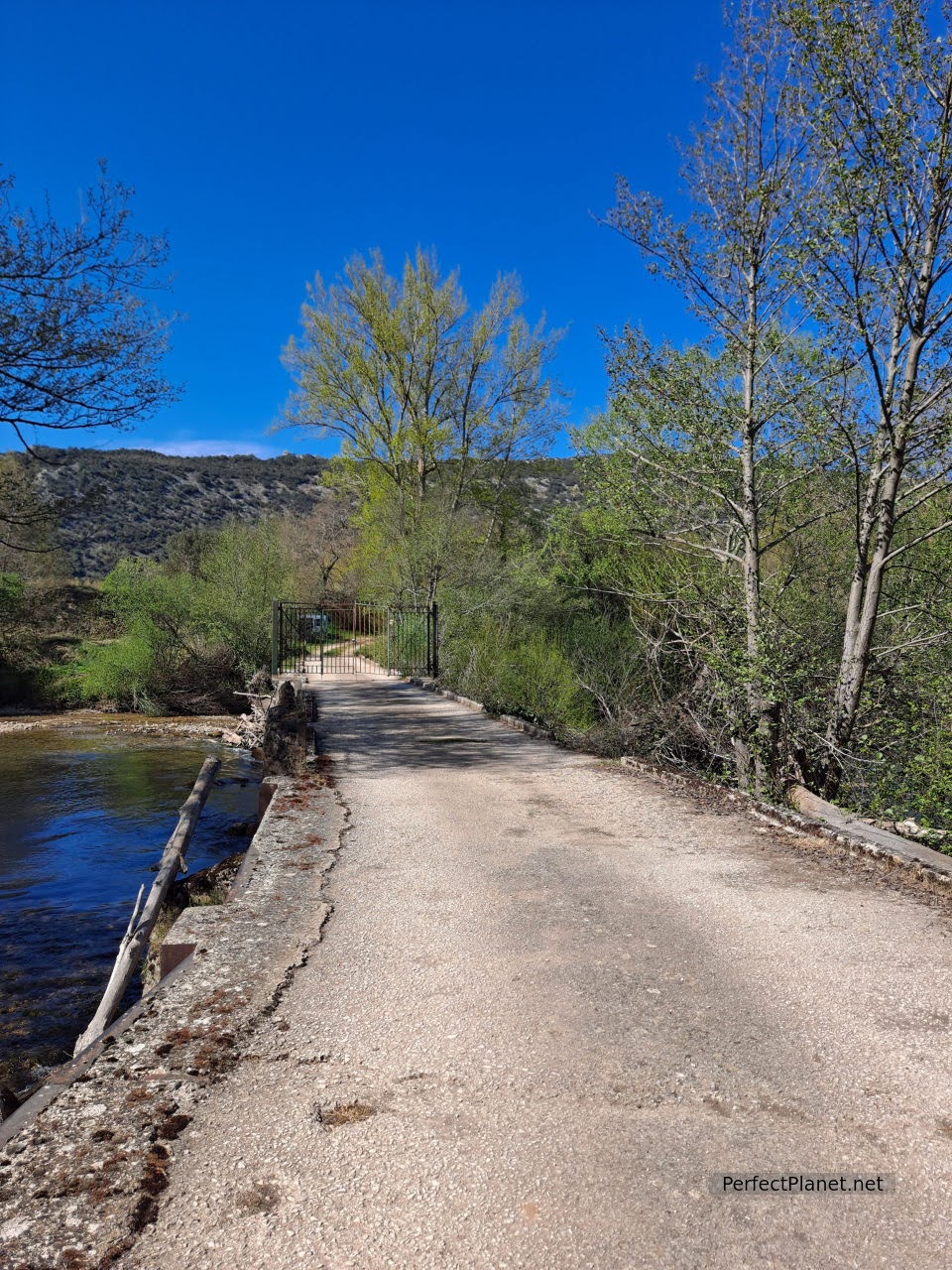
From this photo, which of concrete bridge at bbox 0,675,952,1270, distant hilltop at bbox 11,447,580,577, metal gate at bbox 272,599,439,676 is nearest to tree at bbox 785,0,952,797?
concrete bridge at bbox 0,675,952,1270

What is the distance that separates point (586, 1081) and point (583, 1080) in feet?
0.04

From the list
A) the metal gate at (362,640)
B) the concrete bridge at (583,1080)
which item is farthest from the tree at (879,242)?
the metal gate at (362,640)

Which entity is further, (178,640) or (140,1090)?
(178,640)

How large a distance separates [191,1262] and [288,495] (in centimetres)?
8613

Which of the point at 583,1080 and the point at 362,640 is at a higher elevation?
the point at 362,640

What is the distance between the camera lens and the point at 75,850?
10289 mm

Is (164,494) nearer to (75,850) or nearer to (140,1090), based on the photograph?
(75,850)

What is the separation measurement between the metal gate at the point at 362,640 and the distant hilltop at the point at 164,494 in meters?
24.7

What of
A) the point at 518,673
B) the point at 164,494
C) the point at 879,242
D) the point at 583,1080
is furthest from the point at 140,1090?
the point at 164,494

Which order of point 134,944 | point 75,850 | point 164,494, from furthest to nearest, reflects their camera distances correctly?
point 164,494 → point 75,850 → point 134,944

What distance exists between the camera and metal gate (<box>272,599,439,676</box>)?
21.5 metres

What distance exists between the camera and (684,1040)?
9.84ft

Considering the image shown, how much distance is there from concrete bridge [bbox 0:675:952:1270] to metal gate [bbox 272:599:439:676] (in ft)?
53.5

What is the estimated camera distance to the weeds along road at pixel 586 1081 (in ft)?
6.82
